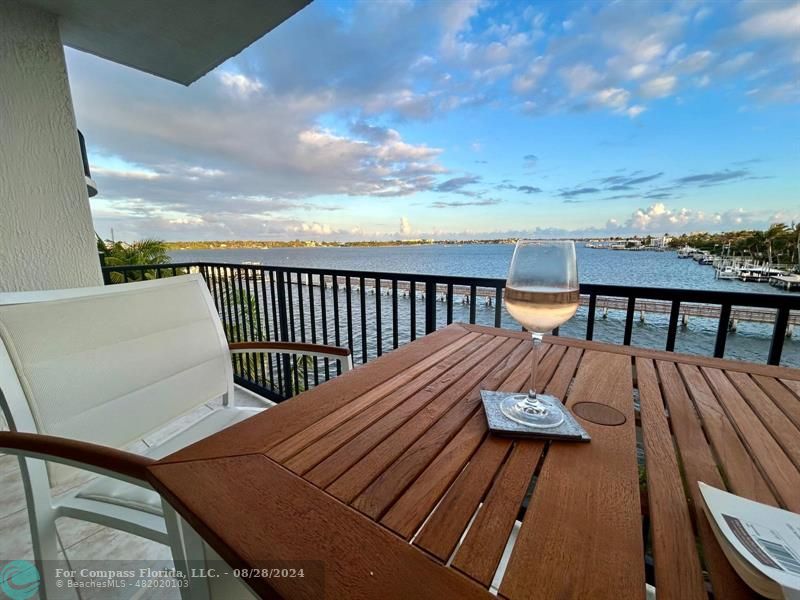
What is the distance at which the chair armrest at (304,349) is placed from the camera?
149 cm

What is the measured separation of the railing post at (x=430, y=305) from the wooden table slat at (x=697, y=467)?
1.41 metres

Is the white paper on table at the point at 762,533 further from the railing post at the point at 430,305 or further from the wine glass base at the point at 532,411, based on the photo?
the railing post at the point at 430,305

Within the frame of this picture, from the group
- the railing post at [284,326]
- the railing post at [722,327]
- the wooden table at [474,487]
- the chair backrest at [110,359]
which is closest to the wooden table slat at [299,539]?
the wooden table at [474,487]

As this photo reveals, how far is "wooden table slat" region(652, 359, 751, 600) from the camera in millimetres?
357

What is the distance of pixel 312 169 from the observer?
11.1 metres

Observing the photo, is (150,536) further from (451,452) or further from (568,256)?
(568,256)

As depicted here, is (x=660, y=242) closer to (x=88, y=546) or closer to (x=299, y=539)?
(x=299, y=539)

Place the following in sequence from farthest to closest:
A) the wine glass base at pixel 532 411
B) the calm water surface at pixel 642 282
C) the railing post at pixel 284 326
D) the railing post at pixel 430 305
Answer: the calm water surface at pixel 642 282 < the railing post at pixel 284 326 < the railing post at pixel 430 305 < the wine glass base at pixel 532 411

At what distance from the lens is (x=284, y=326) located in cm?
314

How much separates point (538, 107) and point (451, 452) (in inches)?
447

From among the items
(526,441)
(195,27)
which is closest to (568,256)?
(526,441)

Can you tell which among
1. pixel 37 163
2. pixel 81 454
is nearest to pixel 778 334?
pixel 81 454

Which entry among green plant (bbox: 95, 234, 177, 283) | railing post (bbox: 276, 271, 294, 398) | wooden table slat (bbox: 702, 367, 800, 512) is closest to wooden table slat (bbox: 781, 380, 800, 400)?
wooden table slat (bbox: 702, 367, 800, 512)

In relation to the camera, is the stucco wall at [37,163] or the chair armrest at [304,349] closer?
the chair armrest at [304,349]
